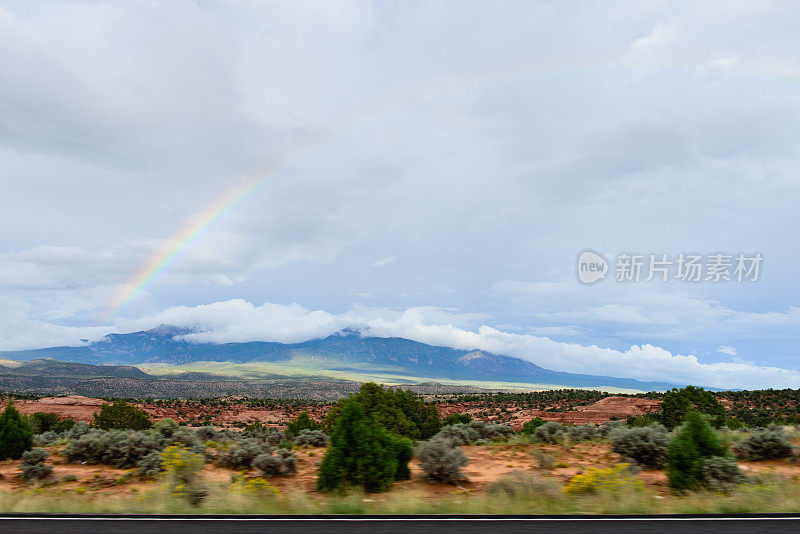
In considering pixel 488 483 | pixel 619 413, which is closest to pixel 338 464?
pixel 488 483

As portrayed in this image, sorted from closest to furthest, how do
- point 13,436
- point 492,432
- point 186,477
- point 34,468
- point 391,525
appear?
point 391,525 < point 186,477 < point 34,468 < point 13,436 < point 492,432

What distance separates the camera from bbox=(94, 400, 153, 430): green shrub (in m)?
32.2

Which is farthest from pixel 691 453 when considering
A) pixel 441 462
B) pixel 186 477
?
pixel 186 477

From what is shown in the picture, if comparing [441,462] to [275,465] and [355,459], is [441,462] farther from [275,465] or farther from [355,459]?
[275,465]

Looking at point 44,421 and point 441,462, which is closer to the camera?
point 441,462

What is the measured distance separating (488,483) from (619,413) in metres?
43.6

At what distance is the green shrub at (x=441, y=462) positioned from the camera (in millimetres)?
15008

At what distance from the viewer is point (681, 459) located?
12875 mm

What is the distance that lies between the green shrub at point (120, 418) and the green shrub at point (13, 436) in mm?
12940

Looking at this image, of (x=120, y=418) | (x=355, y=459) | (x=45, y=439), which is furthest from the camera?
(x=120, y=418)

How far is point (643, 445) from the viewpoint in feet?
55.9

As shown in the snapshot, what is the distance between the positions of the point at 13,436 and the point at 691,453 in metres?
24.6

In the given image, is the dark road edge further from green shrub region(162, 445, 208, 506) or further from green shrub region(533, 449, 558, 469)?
green shrub region(533, 449, 558, 469)

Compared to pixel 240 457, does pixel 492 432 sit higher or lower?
higher
